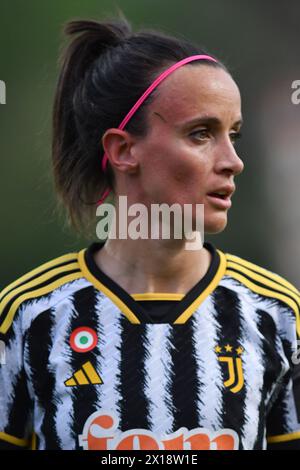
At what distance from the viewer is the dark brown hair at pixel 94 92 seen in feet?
7.88

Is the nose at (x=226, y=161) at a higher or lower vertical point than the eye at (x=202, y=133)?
lower

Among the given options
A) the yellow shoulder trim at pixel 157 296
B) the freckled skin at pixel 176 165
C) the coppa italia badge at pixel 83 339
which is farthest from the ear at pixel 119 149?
the coppa italia badge at pixel 83 339

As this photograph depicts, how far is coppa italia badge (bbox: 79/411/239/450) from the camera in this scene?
2190 millimetres

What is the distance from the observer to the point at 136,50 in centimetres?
245

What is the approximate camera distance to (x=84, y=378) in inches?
88.8

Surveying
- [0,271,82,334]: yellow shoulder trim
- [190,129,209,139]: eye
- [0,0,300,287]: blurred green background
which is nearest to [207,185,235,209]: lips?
[190,129,209,139]: eye

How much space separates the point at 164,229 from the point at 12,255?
365 cm

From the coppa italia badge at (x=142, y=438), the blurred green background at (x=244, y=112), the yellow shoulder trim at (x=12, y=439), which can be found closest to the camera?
the coppa italia badge at (x=142, y=438)

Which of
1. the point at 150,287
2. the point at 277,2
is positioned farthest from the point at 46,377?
the point at 277,2

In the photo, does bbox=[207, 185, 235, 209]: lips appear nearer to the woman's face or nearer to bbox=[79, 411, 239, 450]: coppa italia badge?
the woman's face

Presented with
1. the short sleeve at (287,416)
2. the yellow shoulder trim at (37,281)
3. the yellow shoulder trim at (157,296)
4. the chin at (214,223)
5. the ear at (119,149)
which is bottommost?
the short sleeve at (287,416)

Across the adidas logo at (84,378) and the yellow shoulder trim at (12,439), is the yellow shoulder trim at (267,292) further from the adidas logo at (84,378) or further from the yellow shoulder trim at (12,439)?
the yellow shoulder trim at (12,439)

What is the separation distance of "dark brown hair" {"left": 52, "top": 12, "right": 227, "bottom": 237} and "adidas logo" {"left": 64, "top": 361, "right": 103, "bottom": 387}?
1.74 feet

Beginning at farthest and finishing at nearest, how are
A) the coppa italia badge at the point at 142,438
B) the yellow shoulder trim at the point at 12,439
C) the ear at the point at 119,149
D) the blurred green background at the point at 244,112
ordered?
1. the blurred green background at the point at 244,112
2. the ear at the point at 119,149
3. the yellow shoulder trim at the point at 12,439
4. the coppa italia badge at the point at 142,438
